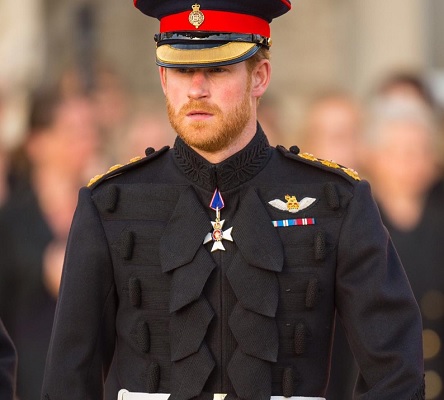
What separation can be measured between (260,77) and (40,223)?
392 centimetres

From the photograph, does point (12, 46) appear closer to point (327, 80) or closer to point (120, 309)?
point (327, 80)

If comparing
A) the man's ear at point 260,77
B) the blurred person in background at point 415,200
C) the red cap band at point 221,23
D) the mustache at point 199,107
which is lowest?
the blurred person in background at point 415,200

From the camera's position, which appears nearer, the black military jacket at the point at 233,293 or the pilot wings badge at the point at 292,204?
the black military jacket at the point at 233,293

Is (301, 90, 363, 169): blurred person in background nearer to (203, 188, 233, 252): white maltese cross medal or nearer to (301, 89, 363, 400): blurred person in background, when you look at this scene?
(301, 89, 363, 400): blurred person in background

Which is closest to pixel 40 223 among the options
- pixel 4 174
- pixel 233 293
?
pixel 4 174

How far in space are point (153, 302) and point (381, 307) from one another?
81 cm

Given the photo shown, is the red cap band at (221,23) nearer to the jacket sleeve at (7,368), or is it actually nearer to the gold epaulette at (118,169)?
the gold epaulette at (118,169)

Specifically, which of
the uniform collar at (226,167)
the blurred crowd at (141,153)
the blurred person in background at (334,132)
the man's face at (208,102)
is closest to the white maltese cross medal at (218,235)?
the uniform collar at (226,167)

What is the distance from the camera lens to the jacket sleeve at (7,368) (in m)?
6.93

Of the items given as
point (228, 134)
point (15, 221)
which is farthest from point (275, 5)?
point (15, 221)

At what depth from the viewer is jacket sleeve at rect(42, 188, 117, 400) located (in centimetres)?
667

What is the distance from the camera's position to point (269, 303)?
6.66 m

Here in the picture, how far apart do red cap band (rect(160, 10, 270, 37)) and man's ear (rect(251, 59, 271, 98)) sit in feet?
0.37

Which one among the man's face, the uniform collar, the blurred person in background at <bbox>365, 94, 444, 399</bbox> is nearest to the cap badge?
the man's face
